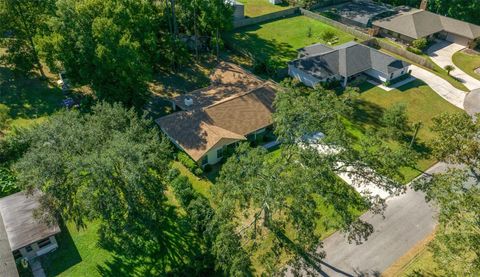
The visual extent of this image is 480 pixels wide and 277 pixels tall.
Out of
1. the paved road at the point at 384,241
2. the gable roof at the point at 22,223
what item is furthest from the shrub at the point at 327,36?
the gable roof at the point at 22,223

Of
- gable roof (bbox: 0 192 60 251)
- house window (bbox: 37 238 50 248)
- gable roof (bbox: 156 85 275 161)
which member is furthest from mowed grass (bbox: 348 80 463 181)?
gable roof (bbox: 0 192 60 251)

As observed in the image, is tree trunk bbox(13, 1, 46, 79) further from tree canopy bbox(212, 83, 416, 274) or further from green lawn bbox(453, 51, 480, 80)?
green lawn bbox(453, 51, 480, 80)

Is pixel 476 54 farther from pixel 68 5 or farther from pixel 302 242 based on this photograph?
pixel 68 5

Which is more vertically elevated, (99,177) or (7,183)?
(99,177)

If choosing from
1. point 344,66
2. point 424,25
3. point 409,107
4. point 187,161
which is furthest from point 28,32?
point 424,25

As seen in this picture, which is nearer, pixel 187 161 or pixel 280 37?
pixel 187 161

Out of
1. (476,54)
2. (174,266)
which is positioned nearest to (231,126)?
(174,266)

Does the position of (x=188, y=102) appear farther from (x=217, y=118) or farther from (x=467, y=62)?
(x=467, y=62)
